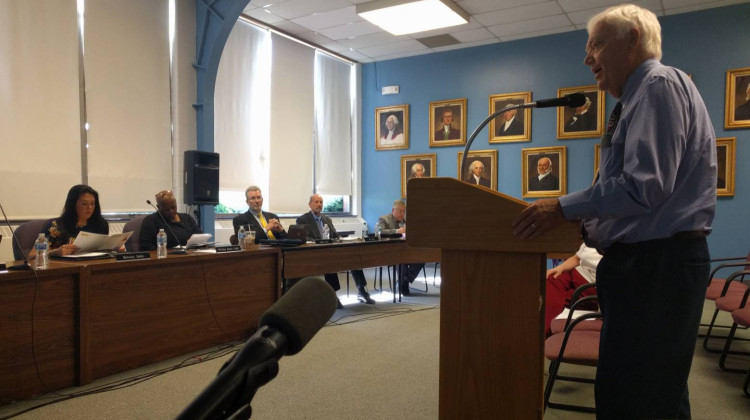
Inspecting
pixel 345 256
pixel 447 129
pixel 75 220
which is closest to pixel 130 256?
pixel 75 220

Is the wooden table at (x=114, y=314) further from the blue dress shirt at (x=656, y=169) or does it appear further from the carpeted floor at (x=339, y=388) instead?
the blue dress shirt at (x=656, y=169)

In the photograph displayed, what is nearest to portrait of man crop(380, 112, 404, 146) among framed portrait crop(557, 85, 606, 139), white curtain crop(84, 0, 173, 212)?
framed portrait crop(557, 85, 606, 139)

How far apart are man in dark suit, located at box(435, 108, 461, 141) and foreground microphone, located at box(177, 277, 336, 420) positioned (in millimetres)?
7440

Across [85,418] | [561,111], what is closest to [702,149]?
[85,418]

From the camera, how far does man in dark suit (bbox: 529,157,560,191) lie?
707 cm

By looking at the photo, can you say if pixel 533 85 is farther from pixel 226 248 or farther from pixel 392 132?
pixel 226 248

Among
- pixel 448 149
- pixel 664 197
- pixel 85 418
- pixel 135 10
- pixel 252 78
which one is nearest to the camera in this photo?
pixel 664 197

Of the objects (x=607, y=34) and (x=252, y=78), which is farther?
(x=252, y=78)

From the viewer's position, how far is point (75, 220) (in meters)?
3.91

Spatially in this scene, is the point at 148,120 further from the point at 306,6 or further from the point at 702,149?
the point at 702,149

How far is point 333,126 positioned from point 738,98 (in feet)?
18.3

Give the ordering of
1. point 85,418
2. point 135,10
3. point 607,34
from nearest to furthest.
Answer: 1. point 607,34
2. point 85,418
3. point 135,10

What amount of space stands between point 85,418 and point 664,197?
2664 millimetres

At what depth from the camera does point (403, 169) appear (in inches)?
327
